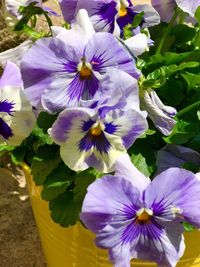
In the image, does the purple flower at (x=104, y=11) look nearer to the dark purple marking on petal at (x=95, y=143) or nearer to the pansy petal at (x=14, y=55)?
the pansy petal at (x=14, y=55)

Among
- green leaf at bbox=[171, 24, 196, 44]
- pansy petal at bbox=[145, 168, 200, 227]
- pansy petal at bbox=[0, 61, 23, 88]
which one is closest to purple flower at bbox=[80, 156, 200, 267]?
pansy petal at bbox=[145, 168, 200, 227]

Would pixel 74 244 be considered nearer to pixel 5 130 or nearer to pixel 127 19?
pixel 5 130

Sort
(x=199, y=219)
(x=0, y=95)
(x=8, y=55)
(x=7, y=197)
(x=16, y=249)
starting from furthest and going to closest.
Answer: (x=7, y=197), (x=16, y=249), (x=8, y=55), (x=0, y=95), (x=199, y=219)

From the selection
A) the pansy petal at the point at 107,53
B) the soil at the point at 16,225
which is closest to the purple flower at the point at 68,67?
the pansy petal at the point at 107,53

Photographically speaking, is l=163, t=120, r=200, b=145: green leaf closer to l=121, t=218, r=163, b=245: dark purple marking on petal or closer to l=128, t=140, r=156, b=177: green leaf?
l=128, t=140, r=156, b=177: green leaf

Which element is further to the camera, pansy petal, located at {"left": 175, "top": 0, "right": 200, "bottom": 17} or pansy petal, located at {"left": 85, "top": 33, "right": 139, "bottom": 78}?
pansy petal, located at {"left": 175, "top": 0, "right": 200, "bottom": 17}

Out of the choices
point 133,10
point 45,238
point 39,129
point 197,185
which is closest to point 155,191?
point 197,185

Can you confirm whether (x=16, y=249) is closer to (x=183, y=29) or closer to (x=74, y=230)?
(x=74, y=230)

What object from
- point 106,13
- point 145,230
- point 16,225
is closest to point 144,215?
point 145,230
